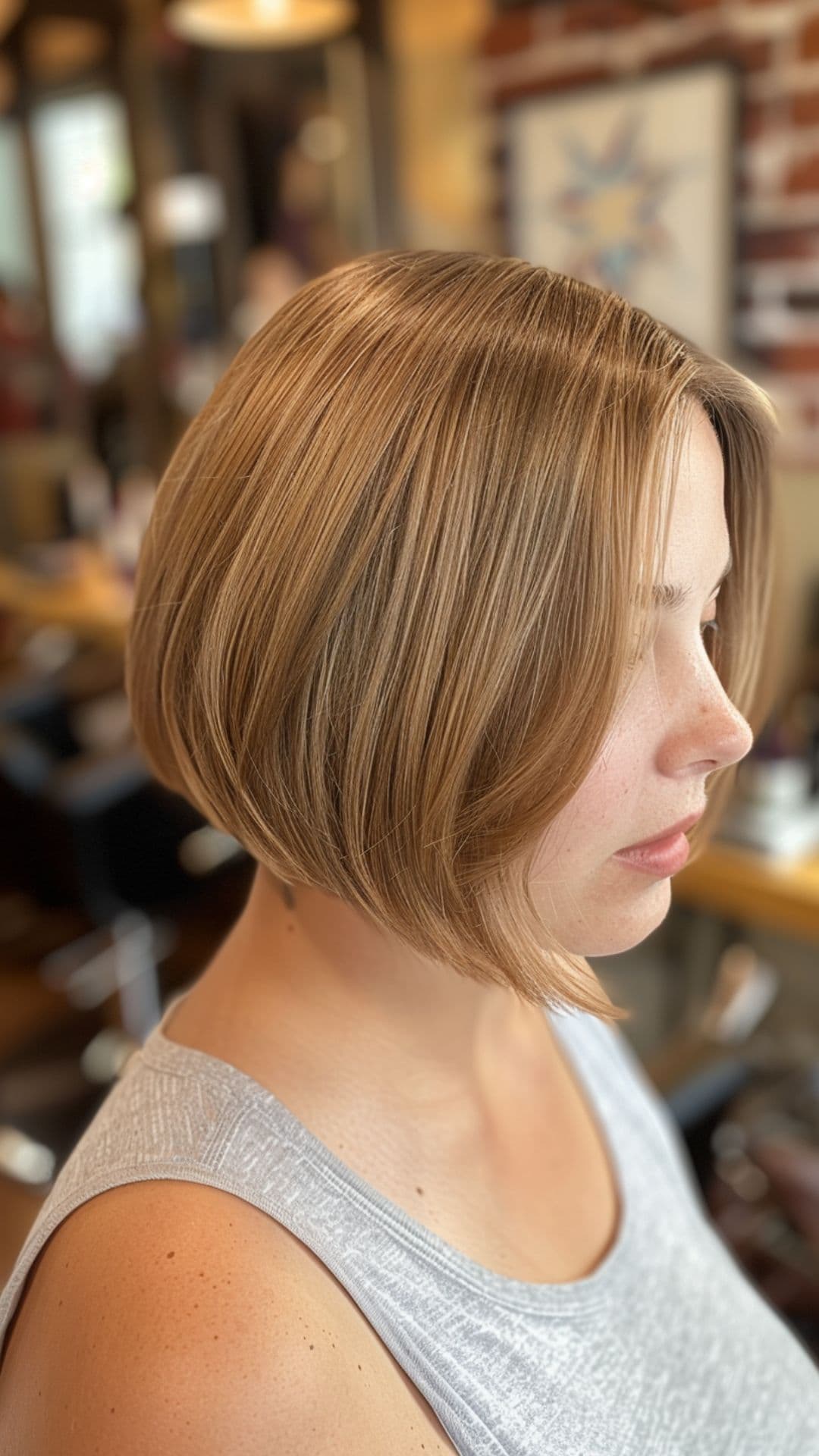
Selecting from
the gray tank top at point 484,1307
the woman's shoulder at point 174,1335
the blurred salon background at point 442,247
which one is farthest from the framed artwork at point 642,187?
the woman's shoulder at point 174,1335

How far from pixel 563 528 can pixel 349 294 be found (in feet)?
0.61

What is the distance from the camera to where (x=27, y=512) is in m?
4.89

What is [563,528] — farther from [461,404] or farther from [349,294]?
[349,294]

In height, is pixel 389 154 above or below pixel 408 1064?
above

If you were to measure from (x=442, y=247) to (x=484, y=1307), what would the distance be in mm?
2034

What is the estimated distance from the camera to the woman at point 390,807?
0.58 metres

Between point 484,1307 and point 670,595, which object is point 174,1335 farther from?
point 670,595

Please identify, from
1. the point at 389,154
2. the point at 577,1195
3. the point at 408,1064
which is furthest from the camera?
the point at 389,154

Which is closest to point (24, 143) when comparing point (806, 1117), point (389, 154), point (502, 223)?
point (389, 154)

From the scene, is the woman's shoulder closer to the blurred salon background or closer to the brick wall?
the blurred salon background

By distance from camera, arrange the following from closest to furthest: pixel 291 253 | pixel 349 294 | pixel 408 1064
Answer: pixel 349 294 → pixel 408 1064 → pixel 291 253

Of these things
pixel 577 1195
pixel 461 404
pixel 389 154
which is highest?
pixel 389 154

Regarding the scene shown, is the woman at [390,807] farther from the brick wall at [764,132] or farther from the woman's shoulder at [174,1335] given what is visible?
the brick wall at [764,132]

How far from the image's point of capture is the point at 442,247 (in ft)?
7.57
